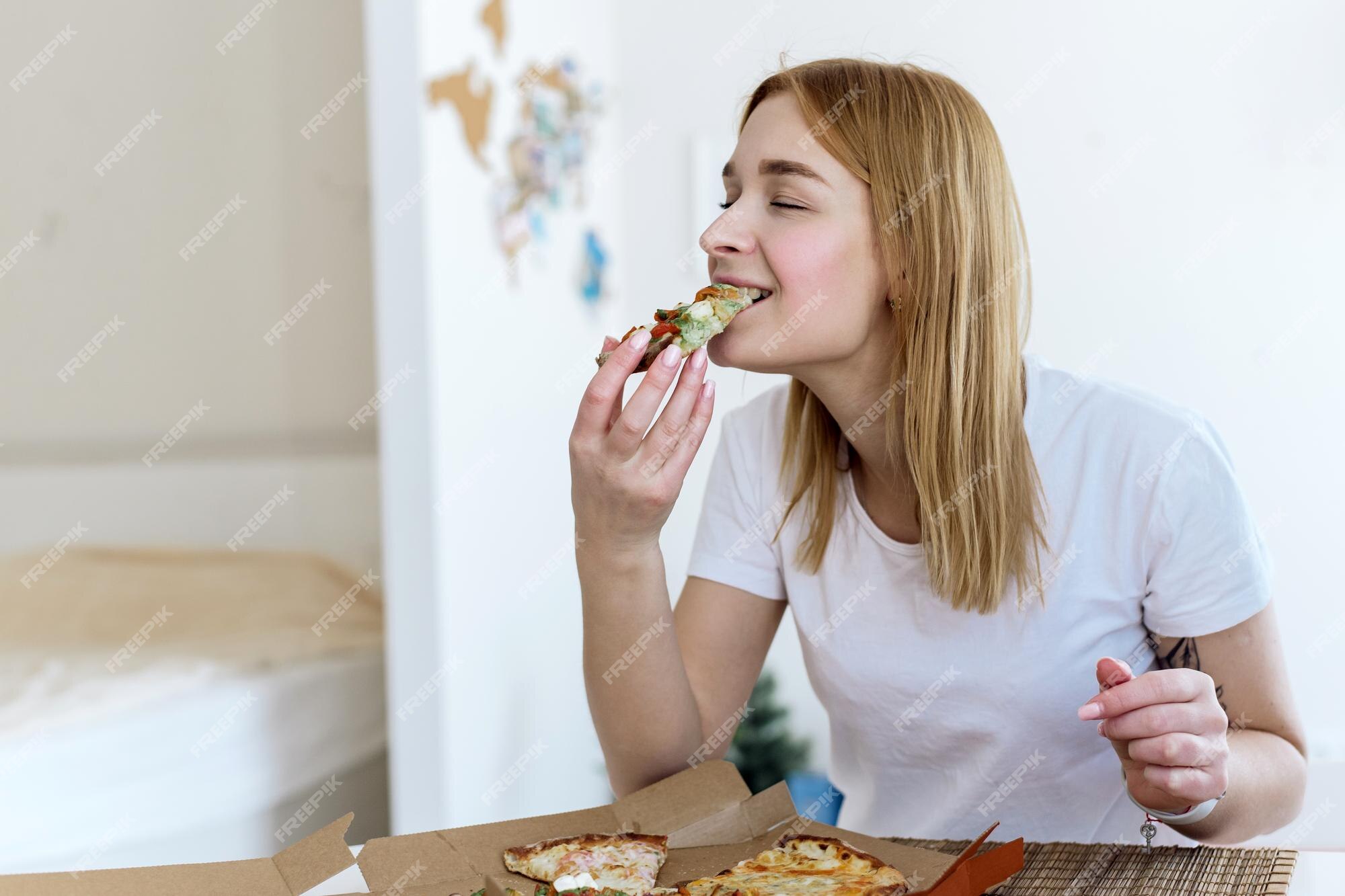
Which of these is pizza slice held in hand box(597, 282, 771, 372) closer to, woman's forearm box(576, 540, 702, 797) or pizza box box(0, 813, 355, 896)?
woman's forearm box(576, 540, 702, 797)

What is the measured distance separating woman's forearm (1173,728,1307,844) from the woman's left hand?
15cm

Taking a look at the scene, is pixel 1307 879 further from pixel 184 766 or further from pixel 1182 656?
pixel 184 766

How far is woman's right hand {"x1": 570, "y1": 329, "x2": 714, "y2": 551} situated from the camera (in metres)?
1.13

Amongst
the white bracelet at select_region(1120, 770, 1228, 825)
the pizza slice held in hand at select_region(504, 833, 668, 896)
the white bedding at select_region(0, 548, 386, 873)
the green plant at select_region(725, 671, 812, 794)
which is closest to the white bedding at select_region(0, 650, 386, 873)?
the white bedding at select_region(0, 548, 386, 873)

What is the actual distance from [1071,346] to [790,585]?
92.7 inches

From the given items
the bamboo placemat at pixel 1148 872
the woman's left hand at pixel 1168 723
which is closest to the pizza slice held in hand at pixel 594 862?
the bamboo placemat at pixel 1148 872

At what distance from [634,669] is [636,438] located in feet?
1.01

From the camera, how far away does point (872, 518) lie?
1464 mm

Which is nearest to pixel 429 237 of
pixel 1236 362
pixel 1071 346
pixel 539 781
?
pixel 539 781

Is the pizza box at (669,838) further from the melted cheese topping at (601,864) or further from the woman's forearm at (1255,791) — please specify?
the woman's forearm at (1255,791)

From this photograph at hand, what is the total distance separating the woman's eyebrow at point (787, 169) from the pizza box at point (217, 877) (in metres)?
0.84

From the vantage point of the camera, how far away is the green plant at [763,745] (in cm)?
348

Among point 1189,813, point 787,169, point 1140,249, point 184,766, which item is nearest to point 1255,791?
point 1189,813

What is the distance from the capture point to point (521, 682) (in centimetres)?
281
